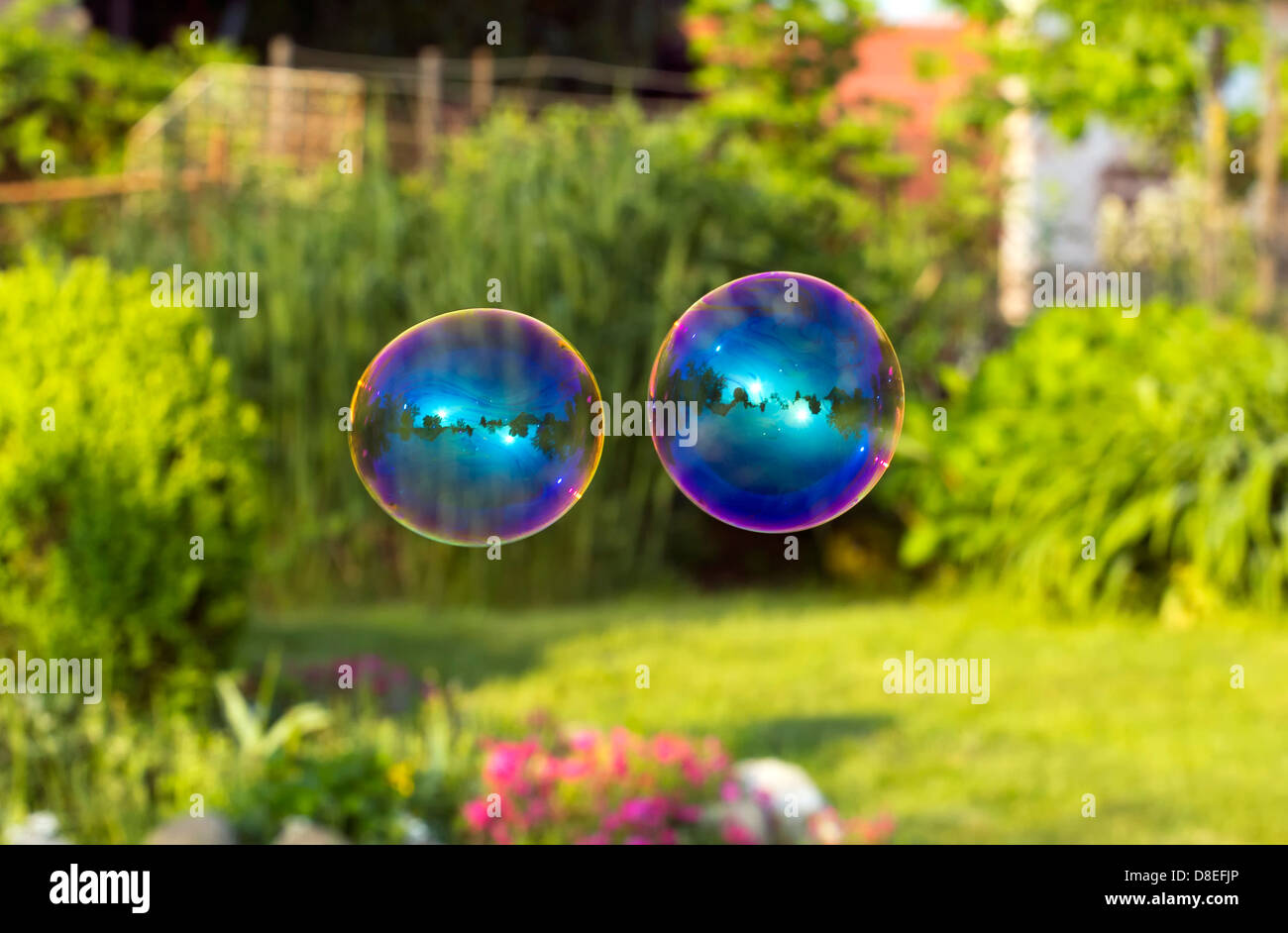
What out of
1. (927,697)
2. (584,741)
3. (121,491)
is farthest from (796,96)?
(584,741)

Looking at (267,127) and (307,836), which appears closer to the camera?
(307,836)

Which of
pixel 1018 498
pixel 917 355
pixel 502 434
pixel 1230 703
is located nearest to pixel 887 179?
pixel 917 355

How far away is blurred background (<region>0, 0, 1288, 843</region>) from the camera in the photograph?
4582 millimetres

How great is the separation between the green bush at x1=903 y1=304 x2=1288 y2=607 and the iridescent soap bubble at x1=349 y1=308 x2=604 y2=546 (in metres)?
4.44

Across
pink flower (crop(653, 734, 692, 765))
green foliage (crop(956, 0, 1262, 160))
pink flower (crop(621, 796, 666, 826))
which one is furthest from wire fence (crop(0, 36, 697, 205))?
pink flower (crop(621, 796, 666, 826))

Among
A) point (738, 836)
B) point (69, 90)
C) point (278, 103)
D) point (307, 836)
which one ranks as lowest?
point (738, 836)

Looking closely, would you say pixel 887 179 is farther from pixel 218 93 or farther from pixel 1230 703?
pixel 1230 703

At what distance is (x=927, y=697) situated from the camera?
6.02 metres

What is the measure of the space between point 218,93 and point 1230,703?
905 centimetres

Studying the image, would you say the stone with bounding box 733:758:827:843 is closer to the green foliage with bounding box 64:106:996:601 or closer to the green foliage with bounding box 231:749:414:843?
the green foliage with bounding box 231:749:414:843

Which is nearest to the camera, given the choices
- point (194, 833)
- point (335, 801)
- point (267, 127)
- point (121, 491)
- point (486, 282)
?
point (194, 833)

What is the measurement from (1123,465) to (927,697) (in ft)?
7.02

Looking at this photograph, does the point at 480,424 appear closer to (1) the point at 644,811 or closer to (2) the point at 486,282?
(1) the point at 644,811

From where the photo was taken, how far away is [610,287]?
8680mm
